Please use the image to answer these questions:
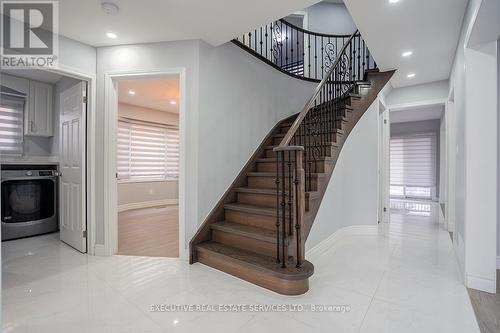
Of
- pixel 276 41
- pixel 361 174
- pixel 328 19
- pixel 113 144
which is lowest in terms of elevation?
pixel 361 174

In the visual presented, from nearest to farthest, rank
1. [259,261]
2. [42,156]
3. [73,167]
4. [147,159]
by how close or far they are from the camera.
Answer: [259,261]
[73,167]
[42,156]
[147,159]

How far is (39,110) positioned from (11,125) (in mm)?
446

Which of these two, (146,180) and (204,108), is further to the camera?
(146,180)

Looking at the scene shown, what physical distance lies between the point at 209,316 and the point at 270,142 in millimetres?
2793

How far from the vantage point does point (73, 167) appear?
337 centimetres

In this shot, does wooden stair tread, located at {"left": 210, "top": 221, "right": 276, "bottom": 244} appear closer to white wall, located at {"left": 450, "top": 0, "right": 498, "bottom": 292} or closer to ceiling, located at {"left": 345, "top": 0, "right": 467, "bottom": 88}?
white wall, located at {"left": 450, "top": 0, "right": 498, "bottom": 292}

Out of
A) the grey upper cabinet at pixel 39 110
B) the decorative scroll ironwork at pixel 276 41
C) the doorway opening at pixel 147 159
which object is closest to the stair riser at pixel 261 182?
the doorway opening at pixel 147 159

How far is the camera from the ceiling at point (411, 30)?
97.9 inches

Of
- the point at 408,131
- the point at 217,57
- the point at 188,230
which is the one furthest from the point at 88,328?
the point at 408,131

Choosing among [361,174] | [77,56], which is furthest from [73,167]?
[361,174]

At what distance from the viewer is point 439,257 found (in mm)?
3072

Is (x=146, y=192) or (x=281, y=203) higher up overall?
(x=281, y=203)

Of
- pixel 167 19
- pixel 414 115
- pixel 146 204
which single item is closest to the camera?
pixel 167 19

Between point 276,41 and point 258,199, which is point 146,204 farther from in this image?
point 276,41
